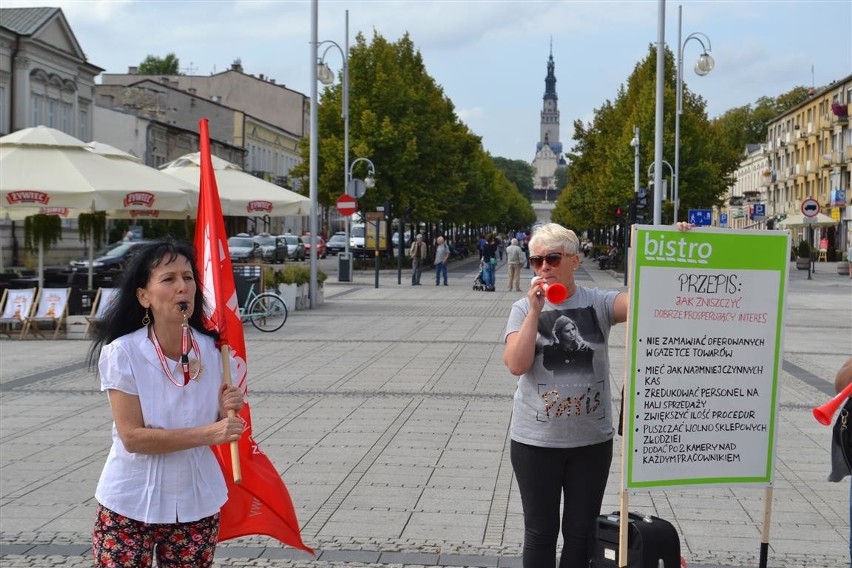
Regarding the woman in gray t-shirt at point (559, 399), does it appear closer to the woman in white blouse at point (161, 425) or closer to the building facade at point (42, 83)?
the woman in white blouse at point (161, 425)

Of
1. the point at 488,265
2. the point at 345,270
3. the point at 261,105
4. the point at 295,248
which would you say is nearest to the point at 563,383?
the point at 488,265

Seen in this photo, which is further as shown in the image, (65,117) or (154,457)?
(65,117)

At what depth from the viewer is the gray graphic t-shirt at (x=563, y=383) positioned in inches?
173

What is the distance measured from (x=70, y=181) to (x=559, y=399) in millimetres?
15089

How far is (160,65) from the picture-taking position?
4508 inches

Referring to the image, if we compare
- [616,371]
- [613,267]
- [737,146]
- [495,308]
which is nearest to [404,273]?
[613,267]

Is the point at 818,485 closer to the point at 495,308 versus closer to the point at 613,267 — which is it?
the point at 495,308

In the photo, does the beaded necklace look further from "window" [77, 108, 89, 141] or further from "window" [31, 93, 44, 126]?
"window" [77, 108, 89, 141]

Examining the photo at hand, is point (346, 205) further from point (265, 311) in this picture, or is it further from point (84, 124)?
point (84, 124)

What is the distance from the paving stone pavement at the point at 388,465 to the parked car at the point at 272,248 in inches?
1449

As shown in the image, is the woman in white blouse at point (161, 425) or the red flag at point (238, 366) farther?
the red flag at point (238, 366)

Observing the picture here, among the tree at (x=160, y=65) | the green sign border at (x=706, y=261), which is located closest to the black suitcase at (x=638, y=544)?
the green sign border at (x=706, y=261)

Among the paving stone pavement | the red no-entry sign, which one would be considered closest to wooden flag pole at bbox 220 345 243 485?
the paving stone pavement

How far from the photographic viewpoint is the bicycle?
19750mm
